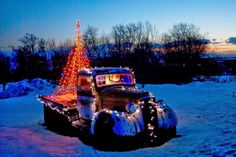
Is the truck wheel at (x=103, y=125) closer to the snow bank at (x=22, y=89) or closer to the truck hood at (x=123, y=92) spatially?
the truck hood at (x=123, y=92)

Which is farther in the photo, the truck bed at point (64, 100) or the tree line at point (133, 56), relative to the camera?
the tree line at point (133, 56)

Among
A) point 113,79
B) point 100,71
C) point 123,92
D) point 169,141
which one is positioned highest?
point 100,71

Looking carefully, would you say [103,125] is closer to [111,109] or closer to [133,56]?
[111,109]

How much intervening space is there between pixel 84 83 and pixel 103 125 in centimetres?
254

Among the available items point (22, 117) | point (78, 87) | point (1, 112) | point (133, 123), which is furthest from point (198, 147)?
point (1, 112)

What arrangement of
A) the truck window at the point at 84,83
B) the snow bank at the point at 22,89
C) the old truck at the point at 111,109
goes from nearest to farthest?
1. the old truck at the point at 111,109
2. the truck window at the point at 84,83
3. the snow bank at the point at 22,89

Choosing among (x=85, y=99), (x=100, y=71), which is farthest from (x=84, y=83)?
(x=100, y=71)

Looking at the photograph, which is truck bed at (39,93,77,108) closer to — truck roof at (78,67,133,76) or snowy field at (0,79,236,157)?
snowy field at (0,79,236,157)

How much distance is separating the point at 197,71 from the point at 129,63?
10355 mm

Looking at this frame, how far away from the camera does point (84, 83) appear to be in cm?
1233

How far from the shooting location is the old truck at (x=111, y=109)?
32.5 ft

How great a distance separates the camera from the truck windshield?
11891mm

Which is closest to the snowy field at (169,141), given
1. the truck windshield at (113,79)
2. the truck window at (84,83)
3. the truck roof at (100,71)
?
the truck window at (84,83)

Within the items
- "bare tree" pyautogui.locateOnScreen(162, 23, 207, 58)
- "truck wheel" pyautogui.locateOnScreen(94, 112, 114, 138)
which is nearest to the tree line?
"bare tree" pyautogui.locateOnScreen(162, 23, 207, 58)
